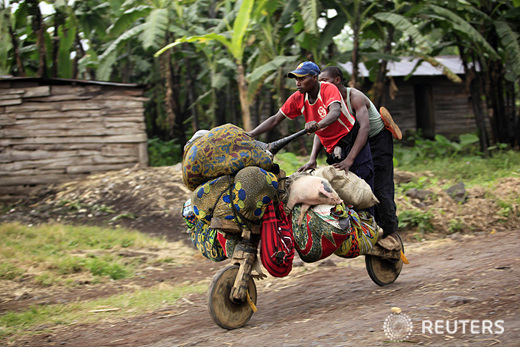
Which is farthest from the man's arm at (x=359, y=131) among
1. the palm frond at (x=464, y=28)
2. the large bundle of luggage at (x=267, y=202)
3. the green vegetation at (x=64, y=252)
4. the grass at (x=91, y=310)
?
the palm frond at (x=464, y=28)

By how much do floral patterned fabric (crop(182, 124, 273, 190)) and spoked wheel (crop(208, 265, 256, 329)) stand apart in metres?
0.65

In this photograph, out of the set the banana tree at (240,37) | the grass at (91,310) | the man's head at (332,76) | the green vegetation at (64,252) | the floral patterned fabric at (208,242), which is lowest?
the green vegetation at (64,252)

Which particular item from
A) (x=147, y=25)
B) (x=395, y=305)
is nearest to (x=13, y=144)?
(x=147, y=25)

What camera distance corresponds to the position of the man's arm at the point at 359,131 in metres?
3.97

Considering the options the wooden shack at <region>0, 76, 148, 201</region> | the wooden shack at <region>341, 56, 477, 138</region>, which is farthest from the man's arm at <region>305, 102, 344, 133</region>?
the wooden shack at <region>341, 56, 477, 138</region>

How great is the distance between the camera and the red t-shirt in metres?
3.90

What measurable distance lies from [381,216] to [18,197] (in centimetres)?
816

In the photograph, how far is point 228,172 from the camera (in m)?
3.38

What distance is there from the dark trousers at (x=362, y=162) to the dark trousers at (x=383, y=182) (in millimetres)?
218

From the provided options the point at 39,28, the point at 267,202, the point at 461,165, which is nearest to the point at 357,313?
the point at 267,202

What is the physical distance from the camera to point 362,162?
4.09 metres

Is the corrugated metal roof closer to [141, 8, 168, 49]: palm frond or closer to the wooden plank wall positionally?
the wooden plank wall

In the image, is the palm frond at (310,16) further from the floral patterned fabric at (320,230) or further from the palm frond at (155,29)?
the floral patterned fabric at (320,230)

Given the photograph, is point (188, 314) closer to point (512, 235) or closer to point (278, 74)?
point (512, 235)
